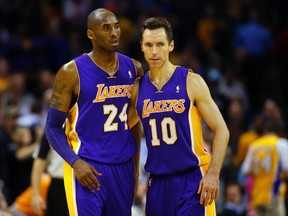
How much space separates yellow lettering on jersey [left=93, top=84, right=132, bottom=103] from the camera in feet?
25.6

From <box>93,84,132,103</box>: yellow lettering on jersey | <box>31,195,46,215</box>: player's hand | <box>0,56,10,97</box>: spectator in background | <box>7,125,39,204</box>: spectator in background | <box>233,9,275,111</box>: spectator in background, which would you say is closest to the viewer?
<box>93,84,132,103</box>: yellow lettering on jersey

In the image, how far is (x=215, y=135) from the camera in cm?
756

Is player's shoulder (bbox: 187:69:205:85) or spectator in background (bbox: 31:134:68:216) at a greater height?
player's shoulder (bbox: 187:69:205:85)

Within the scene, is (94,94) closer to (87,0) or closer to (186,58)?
(186,58)

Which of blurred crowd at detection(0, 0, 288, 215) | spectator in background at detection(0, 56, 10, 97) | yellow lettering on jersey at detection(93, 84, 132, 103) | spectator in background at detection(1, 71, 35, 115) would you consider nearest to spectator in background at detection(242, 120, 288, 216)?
blurred crowd at detection(0, 0, 288, 215)

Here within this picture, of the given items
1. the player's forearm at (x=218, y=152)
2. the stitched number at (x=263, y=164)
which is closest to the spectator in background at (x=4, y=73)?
the stitched number at (x=263, y=164)

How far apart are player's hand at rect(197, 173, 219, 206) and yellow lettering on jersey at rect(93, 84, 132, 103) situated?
41.8 inches

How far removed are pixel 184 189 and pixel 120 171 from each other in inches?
23.0

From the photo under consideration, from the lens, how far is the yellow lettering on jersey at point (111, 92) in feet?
25.6

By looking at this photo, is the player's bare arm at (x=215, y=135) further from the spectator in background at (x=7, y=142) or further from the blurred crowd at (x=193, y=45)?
the blurred crowd at (x=193, y=45)

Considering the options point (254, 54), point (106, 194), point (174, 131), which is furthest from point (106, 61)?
point (254, 54)

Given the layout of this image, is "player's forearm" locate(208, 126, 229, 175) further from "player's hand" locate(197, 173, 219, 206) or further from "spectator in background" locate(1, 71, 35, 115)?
"spectator in background" locate(1, 71, 35, 115)

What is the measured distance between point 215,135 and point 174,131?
35cm

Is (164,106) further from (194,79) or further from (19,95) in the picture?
(19,95)
